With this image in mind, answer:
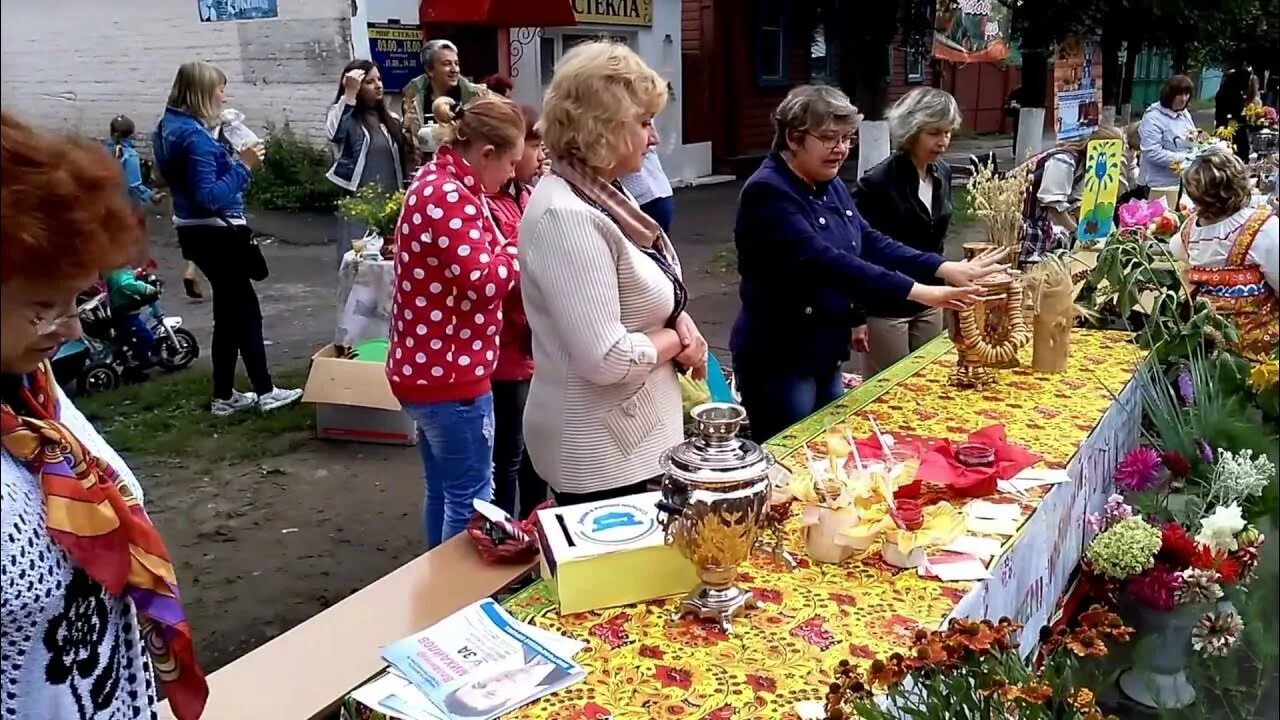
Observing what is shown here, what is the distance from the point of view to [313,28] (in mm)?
10414

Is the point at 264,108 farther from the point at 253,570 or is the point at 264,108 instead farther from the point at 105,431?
the point at 253,570

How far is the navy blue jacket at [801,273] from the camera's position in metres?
2.63

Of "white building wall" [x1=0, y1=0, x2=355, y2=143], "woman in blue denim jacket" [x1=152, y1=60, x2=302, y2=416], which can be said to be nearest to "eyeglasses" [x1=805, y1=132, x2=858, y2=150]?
"woman in blue denim jacket" [x1=152, y1=60, x2=302, y2=416]

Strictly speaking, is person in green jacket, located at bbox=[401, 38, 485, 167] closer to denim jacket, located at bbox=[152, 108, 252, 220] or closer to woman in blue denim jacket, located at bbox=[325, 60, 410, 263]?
woman in blue denim jacket, located at bbox=[325, 60, 410, 263]

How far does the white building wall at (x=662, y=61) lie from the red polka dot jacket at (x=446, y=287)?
8372mm

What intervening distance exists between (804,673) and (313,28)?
1021 cm

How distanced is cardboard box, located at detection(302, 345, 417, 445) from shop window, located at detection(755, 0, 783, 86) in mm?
11446

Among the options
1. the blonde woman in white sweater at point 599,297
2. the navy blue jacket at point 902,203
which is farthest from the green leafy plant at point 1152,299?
the blonde woman in white sweater at point 599,297

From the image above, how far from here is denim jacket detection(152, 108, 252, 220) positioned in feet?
14.7

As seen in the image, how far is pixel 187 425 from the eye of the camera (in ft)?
17.0

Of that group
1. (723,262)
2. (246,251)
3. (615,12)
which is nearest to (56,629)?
(246,251)

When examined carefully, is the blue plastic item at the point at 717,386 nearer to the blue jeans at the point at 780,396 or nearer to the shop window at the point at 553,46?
the blue jeans at the point at 780,396

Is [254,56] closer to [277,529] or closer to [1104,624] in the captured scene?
[277,529]

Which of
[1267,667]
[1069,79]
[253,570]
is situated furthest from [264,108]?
[1267,667]
